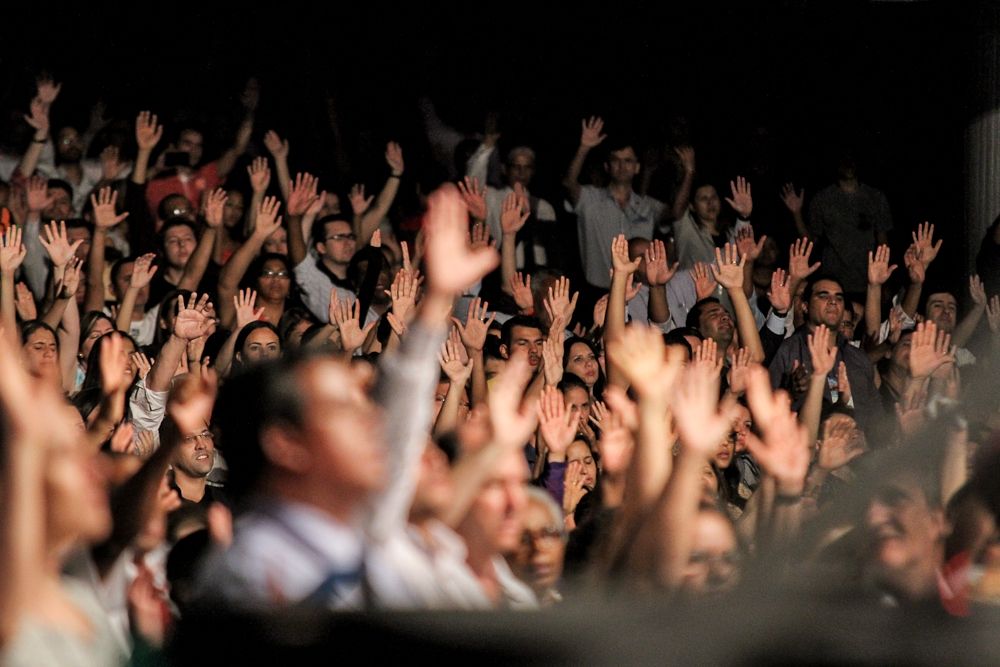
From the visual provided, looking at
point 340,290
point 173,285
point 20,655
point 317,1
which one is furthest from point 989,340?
point 20,655

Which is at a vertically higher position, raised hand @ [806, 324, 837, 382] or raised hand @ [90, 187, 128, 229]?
raised hand @ [90, 187, 128, 229]

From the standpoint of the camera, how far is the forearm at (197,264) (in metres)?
6.89

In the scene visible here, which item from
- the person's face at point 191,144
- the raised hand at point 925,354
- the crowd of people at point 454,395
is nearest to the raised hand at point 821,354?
the crowd of people at point 454,395

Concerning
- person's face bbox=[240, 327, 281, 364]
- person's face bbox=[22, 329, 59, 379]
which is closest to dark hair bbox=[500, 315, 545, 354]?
person's face bbox=[240, 327, 281, 364]

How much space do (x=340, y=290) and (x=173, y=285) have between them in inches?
27.9

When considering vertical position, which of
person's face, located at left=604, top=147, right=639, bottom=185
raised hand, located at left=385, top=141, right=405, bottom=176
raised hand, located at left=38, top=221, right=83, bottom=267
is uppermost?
person's face, located at left=604, top=147, right=639, bottom=185

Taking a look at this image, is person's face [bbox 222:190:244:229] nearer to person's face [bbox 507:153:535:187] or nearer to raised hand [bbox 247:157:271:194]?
raised hand [bbox 247:157:271:194]

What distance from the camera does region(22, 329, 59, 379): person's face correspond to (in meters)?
5.79

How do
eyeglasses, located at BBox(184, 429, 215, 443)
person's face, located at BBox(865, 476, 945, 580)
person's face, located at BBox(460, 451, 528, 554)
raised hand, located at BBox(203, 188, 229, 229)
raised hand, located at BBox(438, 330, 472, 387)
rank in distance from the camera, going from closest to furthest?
person's face, located at BBox(865, 476, 945, 580) < person's face, located at BBox(460, 451, 528, 554) < eyeglasses, located at BBox(184, 429, 215, 443) < raised hand, located at BBox(438, 330, 472, 387) < raised hand, located at BBox(203, 188, 229, 229)

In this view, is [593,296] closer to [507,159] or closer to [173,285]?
[507,159]

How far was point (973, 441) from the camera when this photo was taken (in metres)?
3.03

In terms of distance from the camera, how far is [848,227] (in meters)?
8.58

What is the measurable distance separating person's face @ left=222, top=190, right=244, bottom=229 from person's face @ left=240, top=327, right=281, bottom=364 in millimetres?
1907

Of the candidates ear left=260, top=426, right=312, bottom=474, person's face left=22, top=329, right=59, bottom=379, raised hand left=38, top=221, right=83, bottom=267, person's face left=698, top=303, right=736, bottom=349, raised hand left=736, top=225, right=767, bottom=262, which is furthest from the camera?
raised hand left=736, top=225, right=767, bottom=262
